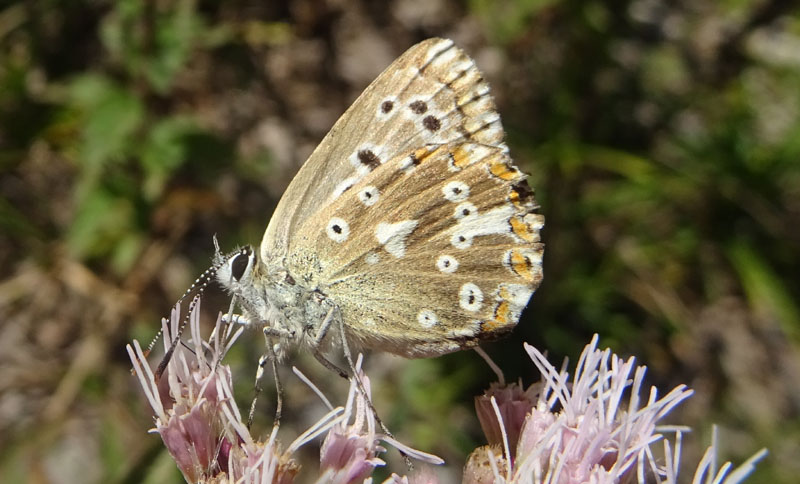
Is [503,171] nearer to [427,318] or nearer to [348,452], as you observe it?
[427,318]

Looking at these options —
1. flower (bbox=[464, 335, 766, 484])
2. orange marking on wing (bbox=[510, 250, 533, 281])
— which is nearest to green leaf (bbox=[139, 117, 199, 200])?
orange marking on wing (bbox=[510, 250, 533, 281])

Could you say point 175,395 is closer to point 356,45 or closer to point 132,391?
point 132,391

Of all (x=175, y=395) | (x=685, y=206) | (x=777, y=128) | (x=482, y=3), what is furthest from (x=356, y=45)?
(x=175, y=395)

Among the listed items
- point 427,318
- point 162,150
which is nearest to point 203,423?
point 427,318

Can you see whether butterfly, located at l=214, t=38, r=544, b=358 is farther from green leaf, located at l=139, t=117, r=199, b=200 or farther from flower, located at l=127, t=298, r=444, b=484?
green leaf, located at l=139, t=117, r=199, b=200

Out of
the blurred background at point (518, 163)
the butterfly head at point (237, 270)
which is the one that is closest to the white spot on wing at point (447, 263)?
the butterfly head at point (237, 270)
